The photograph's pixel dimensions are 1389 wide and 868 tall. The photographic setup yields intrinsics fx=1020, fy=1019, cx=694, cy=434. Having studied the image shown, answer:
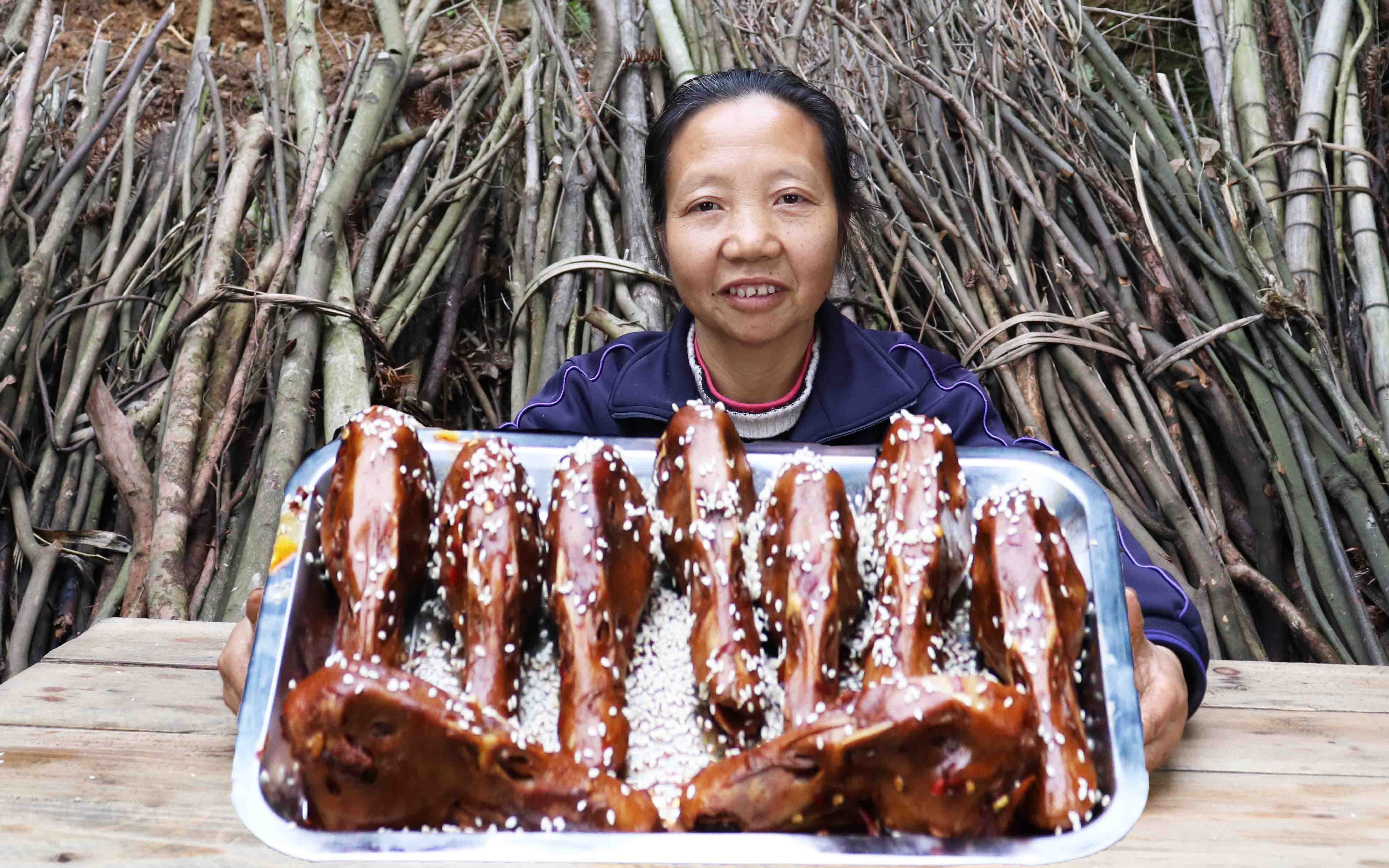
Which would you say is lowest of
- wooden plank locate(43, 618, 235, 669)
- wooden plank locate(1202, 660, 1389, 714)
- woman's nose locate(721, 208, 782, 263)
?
wooden plank locate(1202, 660, 1389, 714)

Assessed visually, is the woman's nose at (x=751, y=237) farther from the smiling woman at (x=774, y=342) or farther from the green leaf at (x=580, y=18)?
the green leaf at (x=580, y=18)

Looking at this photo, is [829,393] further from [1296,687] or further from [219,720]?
[219,720]

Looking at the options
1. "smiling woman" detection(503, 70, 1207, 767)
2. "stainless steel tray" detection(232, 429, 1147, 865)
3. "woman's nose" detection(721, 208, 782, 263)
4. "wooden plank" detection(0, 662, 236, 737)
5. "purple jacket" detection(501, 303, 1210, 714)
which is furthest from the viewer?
"purple jacket" detection(501, 303, 1210, 714)

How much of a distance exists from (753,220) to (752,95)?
257 mm

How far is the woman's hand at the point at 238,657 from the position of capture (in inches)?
45.9

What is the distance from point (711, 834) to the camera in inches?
34.3

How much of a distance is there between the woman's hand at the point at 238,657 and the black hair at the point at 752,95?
91 cm

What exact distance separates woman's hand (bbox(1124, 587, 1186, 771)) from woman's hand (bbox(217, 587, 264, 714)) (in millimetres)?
991

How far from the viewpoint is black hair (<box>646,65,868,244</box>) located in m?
1.66

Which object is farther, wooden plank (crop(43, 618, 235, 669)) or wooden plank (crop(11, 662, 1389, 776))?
wooden plank (crop(43, 618, 235, 669))

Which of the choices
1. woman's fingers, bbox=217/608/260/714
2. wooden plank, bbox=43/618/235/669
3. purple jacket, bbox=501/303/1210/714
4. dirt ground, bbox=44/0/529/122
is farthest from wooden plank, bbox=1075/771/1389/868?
dirt ground, bbox=44/0/529/122

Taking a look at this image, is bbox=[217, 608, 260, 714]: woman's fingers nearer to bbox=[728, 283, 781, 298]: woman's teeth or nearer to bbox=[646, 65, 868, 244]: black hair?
bbox=[728, 283, 781, 298]: woman's teeth

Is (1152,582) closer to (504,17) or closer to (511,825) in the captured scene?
(511,825)

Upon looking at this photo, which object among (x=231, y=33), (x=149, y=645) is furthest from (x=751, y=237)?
(x=231, y=33)
